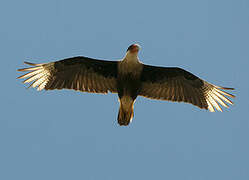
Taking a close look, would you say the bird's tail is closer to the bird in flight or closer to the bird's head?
the bird in flight

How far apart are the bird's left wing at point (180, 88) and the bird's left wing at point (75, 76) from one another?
78 centimetres

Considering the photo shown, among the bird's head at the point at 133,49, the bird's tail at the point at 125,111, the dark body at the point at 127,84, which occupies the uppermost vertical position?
the bird's head at the point at 133,49

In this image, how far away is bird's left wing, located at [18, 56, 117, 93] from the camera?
8375mm

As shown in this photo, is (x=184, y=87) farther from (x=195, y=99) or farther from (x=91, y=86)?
(x=91, y=86)

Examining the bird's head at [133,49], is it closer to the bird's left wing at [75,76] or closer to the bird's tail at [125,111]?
the bird's left wing at [75,76]

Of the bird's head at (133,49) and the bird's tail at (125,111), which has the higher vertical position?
the bird's head at (133,49)

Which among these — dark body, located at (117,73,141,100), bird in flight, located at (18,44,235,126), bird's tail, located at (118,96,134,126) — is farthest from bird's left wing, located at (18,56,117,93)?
bird's tail, located at (118,96,134,126)

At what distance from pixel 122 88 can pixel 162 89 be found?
0.94 metres

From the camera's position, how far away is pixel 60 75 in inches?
334

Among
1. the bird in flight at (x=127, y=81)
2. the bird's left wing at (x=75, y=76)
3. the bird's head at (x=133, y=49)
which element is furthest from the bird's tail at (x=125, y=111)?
the bird's head at (x=133, y=49)

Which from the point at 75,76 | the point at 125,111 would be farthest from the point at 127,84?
the point at 75,76

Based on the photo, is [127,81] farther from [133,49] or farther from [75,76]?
[75,76]

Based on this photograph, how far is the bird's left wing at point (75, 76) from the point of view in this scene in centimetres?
838

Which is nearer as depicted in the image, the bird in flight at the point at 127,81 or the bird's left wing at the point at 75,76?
the bird in flight at the point at 127,81
